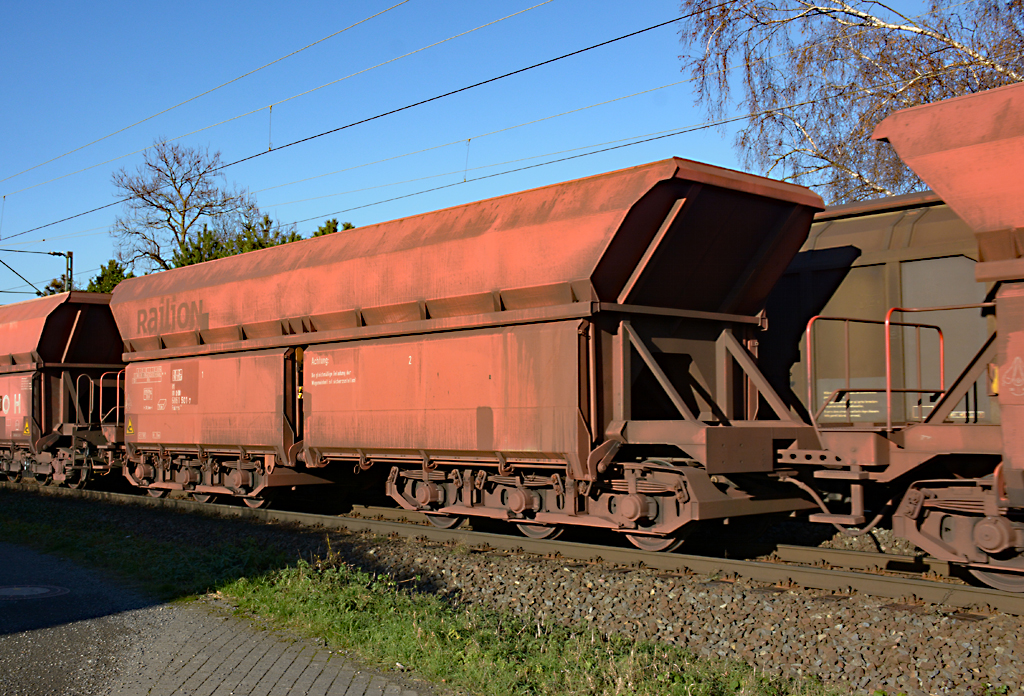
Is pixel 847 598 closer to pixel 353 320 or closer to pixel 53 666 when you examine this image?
pixel 53 666

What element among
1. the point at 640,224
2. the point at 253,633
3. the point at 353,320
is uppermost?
the point at 640,224

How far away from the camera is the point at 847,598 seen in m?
6.27

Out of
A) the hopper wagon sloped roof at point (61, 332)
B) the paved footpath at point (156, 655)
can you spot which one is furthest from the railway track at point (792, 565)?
the hopper wagon sloped roof at point (61, 332)

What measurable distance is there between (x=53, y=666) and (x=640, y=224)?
18.8 feet

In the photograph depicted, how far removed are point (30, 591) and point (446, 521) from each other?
14.8 feet

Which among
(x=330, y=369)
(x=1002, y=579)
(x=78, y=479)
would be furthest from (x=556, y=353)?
(x=78, y=479)

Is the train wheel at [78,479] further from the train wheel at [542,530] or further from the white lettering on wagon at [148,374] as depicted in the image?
the train wheel at [542,530]

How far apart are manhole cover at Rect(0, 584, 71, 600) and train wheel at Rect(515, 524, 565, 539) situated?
15.0 ft

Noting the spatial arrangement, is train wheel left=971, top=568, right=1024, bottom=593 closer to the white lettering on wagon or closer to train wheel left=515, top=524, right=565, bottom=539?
train wheel left=515, top=524, right=565, bottom=539

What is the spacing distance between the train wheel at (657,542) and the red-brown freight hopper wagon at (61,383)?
449 inches

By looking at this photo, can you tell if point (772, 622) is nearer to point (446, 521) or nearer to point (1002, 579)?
point (1002, 579)

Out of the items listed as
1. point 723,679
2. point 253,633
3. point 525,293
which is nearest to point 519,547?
point 525,293

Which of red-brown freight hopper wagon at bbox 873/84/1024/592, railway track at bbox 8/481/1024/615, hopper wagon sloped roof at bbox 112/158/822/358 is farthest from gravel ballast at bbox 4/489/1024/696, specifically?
hopper wagon sloped roof at bbox 112/158/822/358

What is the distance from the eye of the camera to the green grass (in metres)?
4.73
